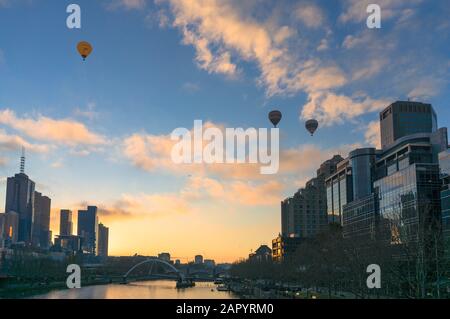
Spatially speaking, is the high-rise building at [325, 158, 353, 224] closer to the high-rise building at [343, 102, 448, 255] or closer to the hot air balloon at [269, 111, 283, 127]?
the high-rise building at [343, 102, 448, 255]

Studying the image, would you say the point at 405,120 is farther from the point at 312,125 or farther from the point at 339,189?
the point at 312,125

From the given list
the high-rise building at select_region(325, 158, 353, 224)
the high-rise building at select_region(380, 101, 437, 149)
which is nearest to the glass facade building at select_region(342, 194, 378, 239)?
the high-rise building at select_region(325, 158, 353, 224)

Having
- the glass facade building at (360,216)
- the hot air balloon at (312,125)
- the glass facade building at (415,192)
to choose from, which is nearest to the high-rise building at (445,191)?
the glass facade building at (415,192)

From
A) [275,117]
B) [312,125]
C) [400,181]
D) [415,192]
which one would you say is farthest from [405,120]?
[275,117]

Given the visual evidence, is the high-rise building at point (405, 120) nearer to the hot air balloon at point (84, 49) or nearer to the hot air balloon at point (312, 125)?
the hot air balloon at point (312, 125)
